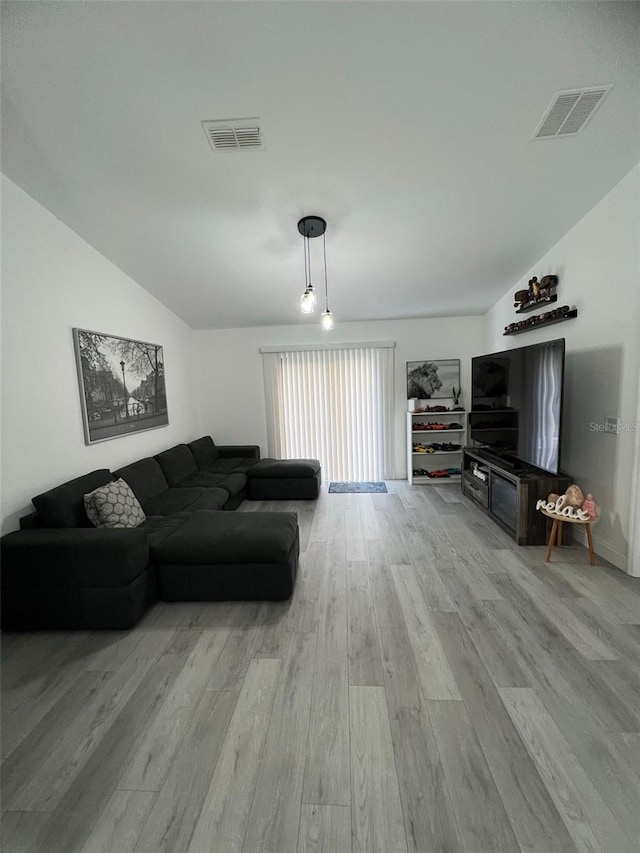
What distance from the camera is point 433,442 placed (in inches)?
206

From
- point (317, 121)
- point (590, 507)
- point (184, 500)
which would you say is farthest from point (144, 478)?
point (590, 507)

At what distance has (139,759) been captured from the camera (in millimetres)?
1318

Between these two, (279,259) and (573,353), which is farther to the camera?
(279,259)

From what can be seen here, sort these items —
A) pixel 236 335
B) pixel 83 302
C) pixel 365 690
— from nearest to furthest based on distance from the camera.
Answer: pixel 365 690
pixel 83 302
pixel 236 335

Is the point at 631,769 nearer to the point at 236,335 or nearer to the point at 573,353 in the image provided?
the point at 573,353

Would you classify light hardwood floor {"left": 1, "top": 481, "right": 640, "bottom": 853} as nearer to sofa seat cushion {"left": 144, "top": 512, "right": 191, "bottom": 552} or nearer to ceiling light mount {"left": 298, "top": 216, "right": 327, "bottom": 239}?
sofa seat cushion {"left": 144, "top": 512, "right": 191, "bottom": 552}

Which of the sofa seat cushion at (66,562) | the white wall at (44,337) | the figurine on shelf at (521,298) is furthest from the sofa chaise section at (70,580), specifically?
the figurine on shelf at (521,298)

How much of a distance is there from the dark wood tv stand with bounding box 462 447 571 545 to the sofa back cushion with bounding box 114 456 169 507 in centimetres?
350

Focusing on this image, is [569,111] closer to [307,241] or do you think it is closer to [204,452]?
[307,241]

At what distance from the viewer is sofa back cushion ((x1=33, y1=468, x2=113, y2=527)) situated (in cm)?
229

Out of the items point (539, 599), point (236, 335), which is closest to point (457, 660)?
point (539, 599)

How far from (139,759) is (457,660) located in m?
1.50

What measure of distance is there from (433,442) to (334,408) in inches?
64.7

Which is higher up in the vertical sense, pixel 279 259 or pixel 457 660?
pixel 279 259
